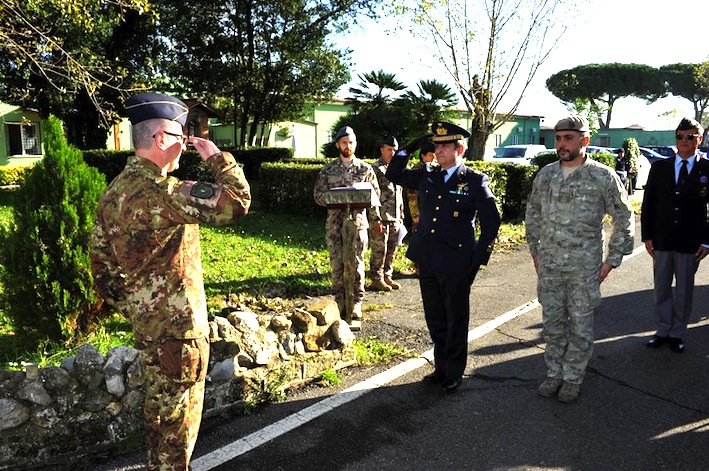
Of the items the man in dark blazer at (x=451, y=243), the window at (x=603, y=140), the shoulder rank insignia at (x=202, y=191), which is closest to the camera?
the shoulder rank insignia at (x=202, y=191)

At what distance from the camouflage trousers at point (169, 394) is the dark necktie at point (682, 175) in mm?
4727

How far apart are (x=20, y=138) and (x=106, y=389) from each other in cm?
2887

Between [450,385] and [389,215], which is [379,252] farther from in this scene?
[450,385]

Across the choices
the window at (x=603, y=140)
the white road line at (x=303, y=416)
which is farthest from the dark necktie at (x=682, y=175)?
Answer: the window at (x=603, y=140)

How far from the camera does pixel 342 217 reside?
6.24m

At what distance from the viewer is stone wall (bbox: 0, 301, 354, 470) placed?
3.35 metres

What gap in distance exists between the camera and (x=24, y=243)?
15.3 ft

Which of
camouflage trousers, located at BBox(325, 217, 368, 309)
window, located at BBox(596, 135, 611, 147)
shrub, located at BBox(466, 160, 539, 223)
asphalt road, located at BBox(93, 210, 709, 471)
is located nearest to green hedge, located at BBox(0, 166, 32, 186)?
shrub, located at BBox(466, 160, 539, 223)

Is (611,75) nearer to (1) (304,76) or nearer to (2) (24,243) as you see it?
(1) (304,76)

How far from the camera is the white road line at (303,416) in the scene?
135 inches

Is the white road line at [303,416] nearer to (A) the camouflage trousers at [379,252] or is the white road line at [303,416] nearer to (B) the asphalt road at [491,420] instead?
(B) the asphalt road at [491,420]

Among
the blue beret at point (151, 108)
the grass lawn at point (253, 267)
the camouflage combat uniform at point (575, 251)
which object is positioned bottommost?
the grass lawn at point (253, 267)

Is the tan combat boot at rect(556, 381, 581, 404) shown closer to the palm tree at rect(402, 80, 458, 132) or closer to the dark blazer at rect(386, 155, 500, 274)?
the dark blazer at rect(386, 155, 500, 274)

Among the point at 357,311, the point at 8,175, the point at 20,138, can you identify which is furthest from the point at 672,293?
the point at 20,138
